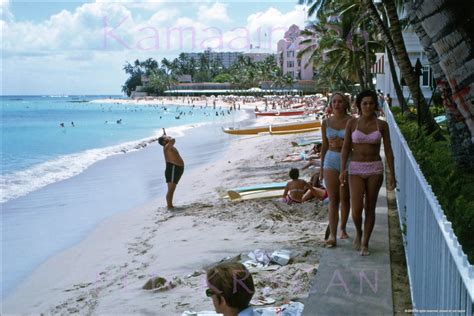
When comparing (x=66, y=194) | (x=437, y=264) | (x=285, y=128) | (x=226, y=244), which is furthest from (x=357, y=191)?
(x=285, y=128)

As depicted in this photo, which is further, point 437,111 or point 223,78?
point 223,78

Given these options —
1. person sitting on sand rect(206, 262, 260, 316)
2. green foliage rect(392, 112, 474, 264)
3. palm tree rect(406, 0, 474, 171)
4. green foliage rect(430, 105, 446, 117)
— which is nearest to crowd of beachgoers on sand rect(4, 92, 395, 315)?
person sitting on sand rect(206, 262, 260, 316)

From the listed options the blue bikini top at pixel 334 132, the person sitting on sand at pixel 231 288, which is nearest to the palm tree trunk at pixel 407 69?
the blue bikini top at pixel 334 132

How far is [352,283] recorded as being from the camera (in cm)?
533

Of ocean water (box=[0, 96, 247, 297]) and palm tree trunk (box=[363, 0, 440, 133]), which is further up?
palm tree trunk (box=[363, 0, 440, 133])

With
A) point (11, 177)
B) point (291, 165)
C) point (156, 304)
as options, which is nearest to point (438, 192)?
point (156, 304)

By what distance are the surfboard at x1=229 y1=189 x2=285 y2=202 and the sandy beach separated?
0.26 m

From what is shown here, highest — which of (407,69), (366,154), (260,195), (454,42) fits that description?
(454,42)

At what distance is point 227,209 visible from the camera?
37.1ft

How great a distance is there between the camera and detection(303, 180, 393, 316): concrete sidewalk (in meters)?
4.79

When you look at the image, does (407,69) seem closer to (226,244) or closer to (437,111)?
(226,244)

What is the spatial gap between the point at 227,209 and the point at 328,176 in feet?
15.8

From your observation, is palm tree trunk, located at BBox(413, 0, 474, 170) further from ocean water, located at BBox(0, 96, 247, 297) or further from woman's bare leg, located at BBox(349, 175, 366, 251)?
ocean water, located at BBox(0, 96, 247, 297)

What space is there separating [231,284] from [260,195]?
28.8 ft
